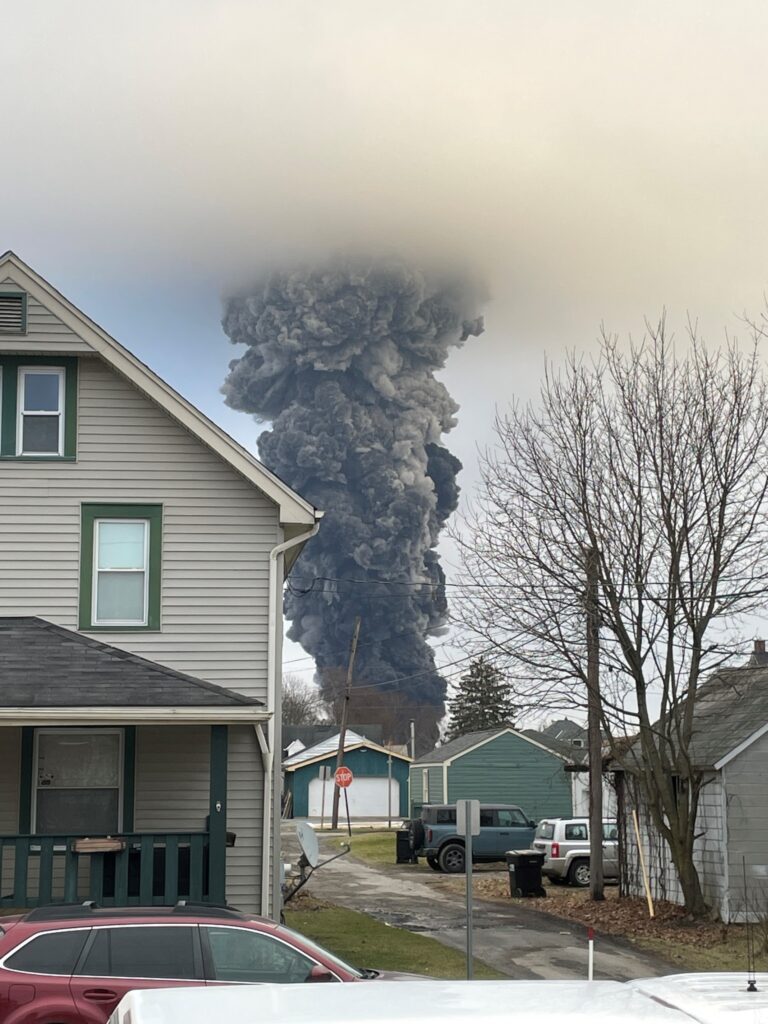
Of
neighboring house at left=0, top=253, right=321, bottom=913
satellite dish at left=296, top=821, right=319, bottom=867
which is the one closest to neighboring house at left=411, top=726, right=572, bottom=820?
satellite dish at left=296, top=821, right=319, bottom=867

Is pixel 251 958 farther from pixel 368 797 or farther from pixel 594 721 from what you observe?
pixel 368 797

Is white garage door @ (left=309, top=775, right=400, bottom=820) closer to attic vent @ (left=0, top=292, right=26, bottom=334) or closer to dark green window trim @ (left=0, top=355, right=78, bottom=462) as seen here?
dark green window trim @ (left=0, top=355, right=78, bottom=462)

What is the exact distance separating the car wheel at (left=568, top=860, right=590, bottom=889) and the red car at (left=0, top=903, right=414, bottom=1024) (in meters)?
23.8

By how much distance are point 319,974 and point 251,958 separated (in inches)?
23.7

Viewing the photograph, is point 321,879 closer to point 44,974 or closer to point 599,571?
point 599,571

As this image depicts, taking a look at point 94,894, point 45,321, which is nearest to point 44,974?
point 94,894

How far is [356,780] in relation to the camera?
84375 millimetres

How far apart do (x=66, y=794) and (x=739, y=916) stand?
11.9 meters

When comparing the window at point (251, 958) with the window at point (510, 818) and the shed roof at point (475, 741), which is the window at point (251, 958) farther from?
the shed roof at point (475, 741)

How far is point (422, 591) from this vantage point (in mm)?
175875

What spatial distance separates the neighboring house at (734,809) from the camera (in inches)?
903

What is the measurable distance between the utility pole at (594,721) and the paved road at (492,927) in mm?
1696

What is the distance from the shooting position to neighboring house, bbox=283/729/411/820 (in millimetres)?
82562

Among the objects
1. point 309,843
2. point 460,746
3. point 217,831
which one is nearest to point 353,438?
point 460,746
